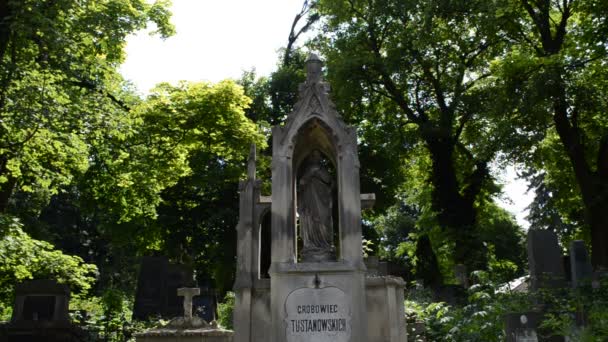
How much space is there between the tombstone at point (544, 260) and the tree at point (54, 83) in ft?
33.6

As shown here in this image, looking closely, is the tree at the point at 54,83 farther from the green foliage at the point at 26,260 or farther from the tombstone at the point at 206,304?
the tombstone at the point at 206,304

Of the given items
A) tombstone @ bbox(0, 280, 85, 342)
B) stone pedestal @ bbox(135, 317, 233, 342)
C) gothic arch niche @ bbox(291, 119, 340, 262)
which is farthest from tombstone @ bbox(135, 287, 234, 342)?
tombstone @ bbox(0, 280, 85, 342)

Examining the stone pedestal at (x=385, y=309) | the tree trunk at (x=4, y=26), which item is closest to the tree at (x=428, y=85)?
the tree trunk at (x=4, y=26)

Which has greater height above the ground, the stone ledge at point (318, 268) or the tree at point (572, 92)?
the tree at point (572, 92)

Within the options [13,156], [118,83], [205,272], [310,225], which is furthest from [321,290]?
[205,272]

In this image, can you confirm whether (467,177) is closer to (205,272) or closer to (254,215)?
(205,272)

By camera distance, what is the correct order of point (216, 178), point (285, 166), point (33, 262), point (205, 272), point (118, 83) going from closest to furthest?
1. point (285, 166)
2. point (33, 262)
3. point (118, 83)
4. point (216, 178)
5. point (205, 272)

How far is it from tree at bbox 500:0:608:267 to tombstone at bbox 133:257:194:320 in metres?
11.0

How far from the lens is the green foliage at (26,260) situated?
12555 mm

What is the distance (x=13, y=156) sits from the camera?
42.9 ft

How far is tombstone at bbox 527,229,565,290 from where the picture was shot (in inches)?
562

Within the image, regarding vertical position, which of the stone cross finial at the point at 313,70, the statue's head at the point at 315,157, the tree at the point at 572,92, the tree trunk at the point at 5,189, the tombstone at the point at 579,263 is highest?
the tree at the point at 572,92

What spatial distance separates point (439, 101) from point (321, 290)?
17.0m

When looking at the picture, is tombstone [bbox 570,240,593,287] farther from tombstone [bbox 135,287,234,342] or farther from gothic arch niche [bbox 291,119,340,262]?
tombstone [bbox 135,287,234,342]
